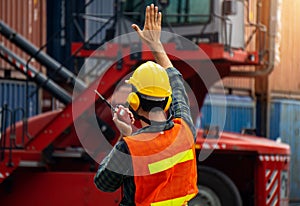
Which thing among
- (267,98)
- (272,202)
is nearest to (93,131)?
(272,202)

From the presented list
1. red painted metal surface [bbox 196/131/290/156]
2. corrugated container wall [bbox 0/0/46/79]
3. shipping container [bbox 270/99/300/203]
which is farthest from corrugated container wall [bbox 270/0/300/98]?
red painted metal surface [bbox 196/131/290/156]

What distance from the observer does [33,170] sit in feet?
28.8

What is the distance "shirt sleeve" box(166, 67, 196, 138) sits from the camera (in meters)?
4.39

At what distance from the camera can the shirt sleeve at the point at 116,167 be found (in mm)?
4082

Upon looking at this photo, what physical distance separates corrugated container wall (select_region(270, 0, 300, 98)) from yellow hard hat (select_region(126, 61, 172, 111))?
15.7 metres

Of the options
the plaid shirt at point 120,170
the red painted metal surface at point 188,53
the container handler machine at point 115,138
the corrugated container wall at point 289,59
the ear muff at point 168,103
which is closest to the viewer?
the plaid shirt at point 120,170

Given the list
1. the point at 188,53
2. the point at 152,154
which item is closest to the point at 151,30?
the point at 152,154

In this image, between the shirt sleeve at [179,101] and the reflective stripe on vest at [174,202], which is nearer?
the reflective stripe on vest at [174,202]

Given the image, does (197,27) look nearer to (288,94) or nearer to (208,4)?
(208,4)

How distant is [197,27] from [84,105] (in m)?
1.71

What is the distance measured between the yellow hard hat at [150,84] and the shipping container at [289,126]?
14568 mm

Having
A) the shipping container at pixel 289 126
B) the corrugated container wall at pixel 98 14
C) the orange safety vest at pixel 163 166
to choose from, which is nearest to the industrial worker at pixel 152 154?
the orange safety vest at pixel 163 166

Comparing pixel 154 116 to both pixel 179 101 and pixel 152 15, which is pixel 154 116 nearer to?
pixel 179 101

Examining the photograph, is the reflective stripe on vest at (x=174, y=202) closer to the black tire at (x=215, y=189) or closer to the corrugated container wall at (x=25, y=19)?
the black tire at (x=215, y=189)
